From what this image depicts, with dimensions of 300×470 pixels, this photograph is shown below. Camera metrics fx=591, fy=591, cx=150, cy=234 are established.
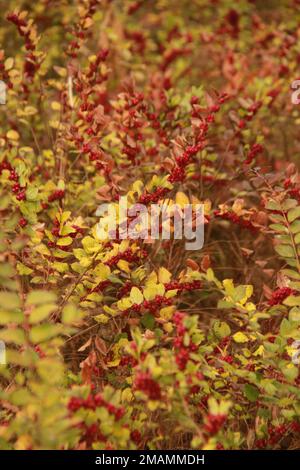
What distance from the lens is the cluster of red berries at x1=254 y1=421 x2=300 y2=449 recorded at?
1438 millimetres

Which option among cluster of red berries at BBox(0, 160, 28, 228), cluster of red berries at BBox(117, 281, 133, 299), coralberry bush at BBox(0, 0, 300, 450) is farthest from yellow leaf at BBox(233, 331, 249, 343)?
cluster of red berries at BBox(0, 160, 28, 228)

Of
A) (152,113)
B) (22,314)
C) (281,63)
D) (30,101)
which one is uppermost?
(281,63)

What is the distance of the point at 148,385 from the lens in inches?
48.2

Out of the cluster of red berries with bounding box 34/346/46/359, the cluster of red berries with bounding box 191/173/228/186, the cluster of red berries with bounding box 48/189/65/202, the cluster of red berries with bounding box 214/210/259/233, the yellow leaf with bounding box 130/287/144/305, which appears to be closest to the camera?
the cluster of red berries with bounding box 34/346/46/359

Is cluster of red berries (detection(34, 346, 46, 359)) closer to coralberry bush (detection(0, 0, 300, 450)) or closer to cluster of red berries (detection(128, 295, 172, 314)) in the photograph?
coralberry bush (detection(0, 0, 300, 450))

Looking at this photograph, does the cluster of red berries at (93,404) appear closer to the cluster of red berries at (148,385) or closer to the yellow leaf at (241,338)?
the cluster of red berries at (148,385)

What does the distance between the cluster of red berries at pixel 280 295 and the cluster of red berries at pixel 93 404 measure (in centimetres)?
55

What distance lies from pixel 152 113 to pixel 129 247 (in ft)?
2.46

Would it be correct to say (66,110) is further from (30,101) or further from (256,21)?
(256,21)

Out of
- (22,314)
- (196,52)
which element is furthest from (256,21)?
(22,314)

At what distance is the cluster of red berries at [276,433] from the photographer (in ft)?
4.72

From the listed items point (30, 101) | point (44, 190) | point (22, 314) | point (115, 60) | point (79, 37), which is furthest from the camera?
point (115, 60)

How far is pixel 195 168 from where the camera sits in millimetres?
2387

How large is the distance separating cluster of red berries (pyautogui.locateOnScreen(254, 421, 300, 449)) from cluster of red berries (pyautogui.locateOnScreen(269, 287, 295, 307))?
317 millimetres
